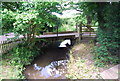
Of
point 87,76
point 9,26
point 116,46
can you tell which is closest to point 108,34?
point 116,46

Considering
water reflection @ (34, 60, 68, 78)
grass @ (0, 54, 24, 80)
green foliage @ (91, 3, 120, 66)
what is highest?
green foliage @ (91, 3, 120, 66)

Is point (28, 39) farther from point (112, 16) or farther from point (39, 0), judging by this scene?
point (112, 16)

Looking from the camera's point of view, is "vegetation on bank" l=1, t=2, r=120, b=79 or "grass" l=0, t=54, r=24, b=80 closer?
"grass" l=0, t=54, r=24, b=80

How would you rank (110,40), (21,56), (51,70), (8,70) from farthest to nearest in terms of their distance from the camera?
(21,56), (51,70), (8,70), (110,40)

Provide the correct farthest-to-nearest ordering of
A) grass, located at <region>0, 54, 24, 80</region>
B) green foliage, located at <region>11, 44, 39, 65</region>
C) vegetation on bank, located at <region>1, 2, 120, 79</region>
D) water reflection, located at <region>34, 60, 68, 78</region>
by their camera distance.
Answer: green foliage, located at <region>11, 44, 39, 65</region> < water reflection, located at <region>34, 60, 68, 78</region> < vegetation on bank, located at <region>1, 2, 120, 79</region> < grass, located at <region>0, 54, 24, 80</region>

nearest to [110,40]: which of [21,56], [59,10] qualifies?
[59,10]

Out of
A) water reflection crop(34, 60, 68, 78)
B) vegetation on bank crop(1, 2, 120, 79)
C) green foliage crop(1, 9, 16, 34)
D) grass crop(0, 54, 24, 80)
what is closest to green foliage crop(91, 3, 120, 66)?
vegetation on bank crop(1, 2, 120, 79)

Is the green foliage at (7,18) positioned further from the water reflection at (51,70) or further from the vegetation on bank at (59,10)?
the water reflection at (51,70)

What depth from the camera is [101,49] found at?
11.8ft

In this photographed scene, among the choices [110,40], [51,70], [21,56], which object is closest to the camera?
[110,40]

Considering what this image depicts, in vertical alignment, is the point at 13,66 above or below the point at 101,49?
below

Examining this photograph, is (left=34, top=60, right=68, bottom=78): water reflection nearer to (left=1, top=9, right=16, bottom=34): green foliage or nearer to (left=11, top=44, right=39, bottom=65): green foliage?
(left=11, top=44, right=39, bottom=65): green foliage

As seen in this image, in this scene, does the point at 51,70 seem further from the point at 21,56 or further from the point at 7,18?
the point at 7,18

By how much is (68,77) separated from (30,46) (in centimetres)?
278
